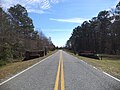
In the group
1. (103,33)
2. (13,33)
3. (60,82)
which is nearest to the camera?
(60,82)

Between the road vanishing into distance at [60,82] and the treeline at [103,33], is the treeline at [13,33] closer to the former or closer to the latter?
the treeline at [103,33]

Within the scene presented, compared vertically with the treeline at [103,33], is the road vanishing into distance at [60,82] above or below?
below

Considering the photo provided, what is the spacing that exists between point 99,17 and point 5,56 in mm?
68088

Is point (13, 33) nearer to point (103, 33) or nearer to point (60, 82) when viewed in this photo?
point (60, 82)

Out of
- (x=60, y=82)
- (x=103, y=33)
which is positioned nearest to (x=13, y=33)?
(x=60, y=82)

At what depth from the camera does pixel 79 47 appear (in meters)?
154

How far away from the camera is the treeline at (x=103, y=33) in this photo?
8600 cm

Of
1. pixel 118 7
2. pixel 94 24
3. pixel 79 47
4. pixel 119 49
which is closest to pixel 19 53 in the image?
pixel 118 7

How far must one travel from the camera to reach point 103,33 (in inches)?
4247

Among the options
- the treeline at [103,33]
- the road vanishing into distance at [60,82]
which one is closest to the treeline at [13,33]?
the treeline at [103,33]

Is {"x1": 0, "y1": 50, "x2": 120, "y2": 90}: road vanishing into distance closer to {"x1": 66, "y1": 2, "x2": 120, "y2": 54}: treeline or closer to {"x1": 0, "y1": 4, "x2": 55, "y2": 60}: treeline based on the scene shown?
{"x1": 0, "y1": 4, "x2": 55, "y2": 60}: treeline

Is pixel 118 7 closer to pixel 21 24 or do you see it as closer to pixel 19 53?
pixel 21 24

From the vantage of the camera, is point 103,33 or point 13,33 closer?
point 13,33

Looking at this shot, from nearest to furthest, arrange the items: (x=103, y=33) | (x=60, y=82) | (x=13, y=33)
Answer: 1. (x=60, y=82)
2. (x=13, y=33)
3. (x=103, y=33)
